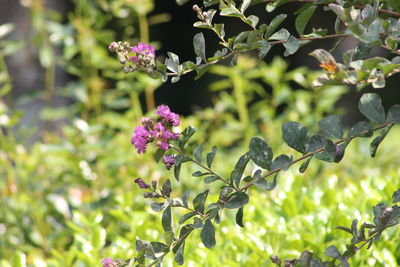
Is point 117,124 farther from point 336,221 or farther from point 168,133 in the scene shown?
point 168,133

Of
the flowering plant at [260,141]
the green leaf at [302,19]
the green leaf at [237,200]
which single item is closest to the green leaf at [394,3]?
the flowering plant at [260,141]

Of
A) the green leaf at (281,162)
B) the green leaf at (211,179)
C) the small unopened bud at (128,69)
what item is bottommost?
the green leaf at (211,179)

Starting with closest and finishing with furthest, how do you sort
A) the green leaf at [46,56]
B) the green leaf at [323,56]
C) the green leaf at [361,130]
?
1. the green leaf at [323,56]
2. the green leaf at [361,130]
3. the green leaf at [46,56]

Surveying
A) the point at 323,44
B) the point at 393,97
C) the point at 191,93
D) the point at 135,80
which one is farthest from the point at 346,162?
the point at 393,97

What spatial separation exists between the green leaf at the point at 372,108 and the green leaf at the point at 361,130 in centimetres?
2

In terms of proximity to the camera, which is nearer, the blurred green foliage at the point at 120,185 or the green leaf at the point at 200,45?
the green leaf at the point at 200,45

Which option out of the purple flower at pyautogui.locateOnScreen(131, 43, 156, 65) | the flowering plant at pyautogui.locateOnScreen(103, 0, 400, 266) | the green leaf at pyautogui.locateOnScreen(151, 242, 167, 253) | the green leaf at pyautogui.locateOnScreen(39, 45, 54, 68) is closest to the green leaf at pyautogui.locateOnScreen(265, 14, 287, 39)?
the flowering plant at pyautogui.locateOnScreen(103, 0, 400, 266)

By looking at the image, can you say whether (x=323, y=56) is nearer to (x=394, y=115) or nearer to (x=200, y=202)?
(x=394, y=115)

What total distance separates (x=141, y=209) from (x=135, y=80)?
1.05m

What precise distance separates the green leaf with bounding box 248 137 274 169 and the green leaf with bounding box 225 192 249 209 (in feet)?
0.25

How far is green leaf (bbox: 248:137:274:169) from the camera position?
1265 mm

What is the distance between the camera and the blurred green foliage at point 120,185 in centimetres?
180

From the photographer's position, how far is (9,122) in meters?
2.69

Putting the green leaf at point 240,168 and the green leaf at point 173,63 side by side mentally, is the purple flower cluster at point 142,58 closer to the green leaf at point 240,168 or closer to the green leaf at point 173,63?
the green leaf at point 173,63
